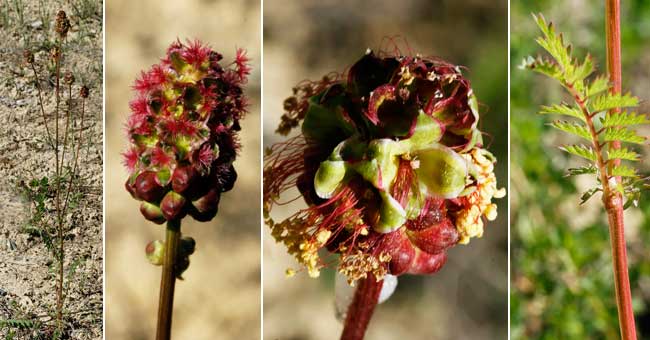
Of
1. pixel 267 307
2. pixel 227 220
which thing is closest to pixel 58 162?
pixel 227 220

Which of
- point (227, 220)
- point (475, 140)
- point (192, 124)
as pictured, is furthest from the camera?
point (227, 220)

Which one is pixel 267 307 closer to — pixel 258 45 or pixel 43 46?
pixel 258 45

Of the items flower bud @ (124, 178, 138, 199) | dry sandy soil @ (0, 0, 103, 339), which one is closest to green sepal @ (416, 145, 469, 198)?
flower bud @ (124, 178, 138, 199)

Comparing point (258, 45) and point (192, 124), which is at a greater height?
point (258, 45)

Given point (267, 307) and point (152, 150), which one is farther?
point (267, 307)

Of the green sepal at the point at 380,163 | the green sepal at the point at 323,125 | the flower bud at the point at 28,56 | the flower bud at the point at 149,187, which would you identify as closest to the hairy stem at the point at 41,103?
the flower bud at the point at 28,56

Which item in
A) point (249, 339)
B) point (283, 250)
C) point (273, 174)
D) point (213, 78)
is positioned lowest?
point (249, 339)

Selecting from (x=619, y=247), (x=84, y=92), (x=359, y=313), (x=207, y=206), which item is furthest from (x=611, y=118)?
(x=84, y=92)
